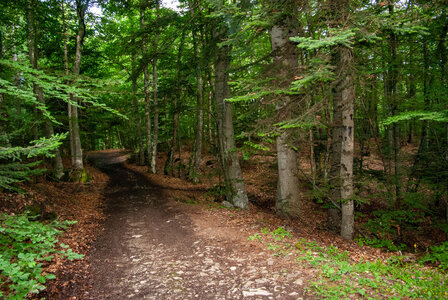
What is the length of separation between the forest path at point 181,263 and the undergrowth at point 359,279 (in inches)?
16.1

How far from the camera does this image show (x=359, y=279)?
12.9 ft

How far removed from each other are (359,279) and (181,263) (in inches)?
128

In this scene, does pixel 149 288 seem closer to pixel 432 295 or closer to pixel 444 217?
pixel 432 295

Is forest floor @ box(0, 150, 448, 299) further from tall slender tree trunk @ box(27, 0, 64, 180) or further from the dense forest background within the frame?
tall slender tree trunk @ box(27, 0, 64, 180)

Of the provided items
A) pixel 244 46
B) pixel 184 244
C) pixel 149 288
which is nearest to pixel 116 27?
pixel 244 46

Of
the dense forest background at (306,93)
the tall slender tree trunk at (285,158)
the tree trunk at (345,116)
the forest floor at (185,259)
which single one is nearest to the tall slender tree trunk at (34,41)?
the dense forest background at (306,93)

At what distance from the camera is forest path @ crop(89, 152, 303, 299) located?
3945mm

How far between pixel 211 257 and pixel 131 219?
420 cm

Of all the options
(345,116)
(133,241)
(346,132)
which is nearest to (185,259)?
(133,241)

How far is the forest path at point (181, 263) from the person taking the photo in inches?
155

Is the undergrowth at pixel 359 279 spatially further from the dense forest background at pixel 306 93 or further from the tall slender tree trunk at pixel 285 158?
the tall slender tree trunk at pixel 285 158

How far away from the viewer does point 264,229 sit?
6551 mm

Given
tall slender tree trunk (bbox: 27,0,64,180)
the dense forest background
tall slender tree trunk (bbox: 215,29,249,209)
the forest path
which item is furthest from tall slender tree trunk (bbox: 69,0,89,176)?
tall slender tree trunk (bbox: 215,29,249,209)

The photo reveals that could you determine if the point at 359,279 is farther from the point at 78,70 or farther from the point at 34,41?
the point at 78,70
